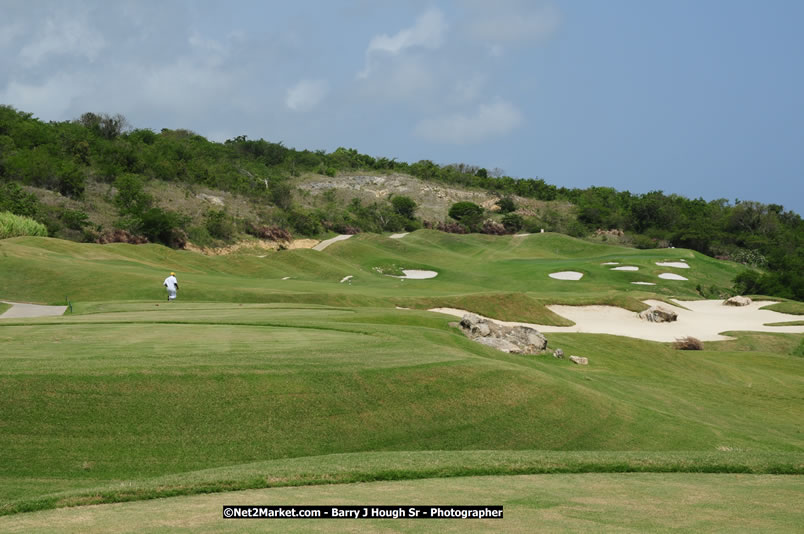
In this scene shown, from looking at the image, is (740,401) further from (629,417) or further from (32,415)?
(32,415)

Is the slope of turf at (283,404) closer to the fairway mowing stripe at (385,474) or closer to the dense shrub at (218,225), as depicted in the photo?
the fairway mowing stripe at (385,474)

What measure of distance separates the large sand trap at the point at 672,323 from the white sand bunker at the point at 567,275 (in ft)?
44.6

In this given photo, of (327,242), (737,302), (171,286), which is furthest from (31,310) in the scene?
(327,242)

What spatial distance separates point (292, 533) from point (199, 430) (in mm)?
6112

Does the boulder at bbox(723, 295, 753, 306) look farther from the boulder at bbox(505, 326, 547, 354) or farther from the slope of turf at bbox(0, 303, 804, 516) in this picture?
the slope of turf at bbox(0, 303, 804, 516)

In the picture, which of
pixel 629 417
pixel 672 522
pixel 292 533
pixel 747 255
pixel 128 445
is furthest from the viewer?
pixel 747 255

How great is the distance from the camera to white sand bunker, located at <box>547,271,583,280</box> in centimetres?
6100

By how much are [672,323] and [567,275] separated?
849 inches

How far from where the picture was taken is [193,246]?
65812mm

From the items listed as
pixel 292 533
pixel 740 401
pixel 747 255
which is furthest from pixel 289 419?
pixel 747 255

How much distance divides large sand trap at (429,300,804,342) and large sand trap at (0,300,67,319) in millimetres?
17331

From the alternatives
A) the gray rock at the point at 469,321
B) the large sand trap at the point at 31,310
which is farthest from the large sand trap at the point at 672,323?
the large sand trap at the point at 31,310

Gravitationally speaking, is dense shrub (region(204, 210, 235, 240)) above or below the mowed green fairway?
above

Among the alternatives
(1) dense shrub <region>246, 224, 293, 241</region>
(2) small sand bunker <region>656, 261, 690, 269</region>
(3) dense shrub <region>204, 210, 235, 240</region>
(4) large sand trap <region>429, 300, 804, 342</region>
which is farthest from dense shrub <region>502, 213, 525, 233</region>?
(4) large sand trap <region>429, 300, 804, 342</region>
